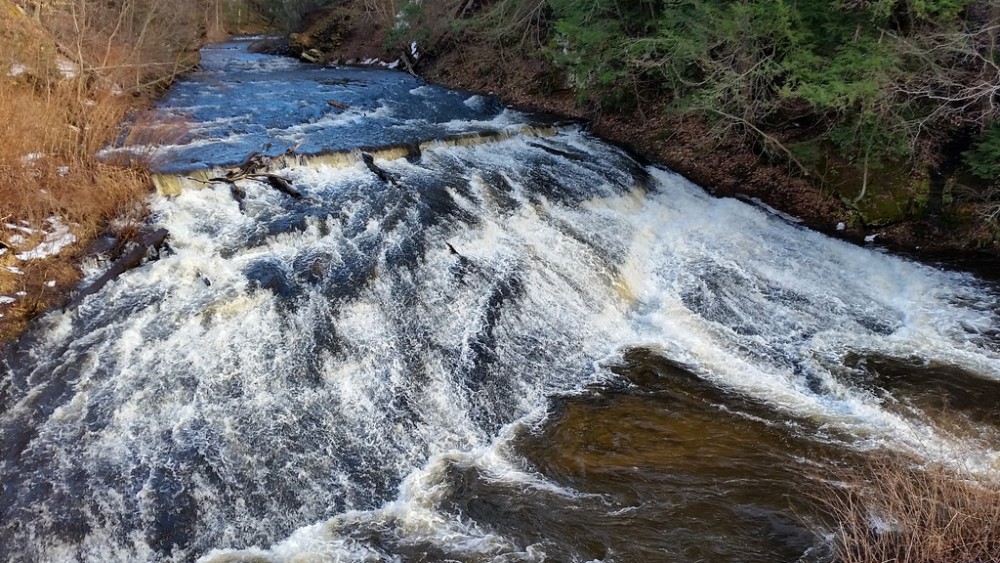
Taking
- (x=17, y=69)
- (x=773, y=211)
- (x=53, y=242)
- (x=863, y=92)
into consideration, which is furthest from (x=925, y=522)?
(x=17, y=69)

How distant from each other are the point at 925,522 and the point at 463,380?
3.99 metres

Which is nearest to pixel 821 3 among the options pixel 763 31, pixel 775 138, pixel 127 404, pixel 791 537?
pixel 763 31

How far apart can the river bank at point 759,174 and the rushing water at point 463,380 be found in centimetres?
70

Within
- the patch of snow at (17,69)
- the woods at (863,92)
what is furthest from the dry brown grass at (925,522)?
the patch of snow at (17,69)

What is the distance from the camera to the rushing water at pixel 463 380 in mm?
4496

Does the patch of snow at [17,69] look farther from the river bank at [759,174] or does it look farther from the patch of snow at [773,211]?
the patch of snow at [773,211]

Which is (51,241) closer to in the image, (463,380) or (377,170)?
(377,170)

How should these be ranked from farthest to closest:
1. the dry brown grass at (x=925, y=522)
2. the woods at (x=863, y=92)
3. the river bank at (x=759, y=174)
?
1. the river bank at (x=759, y=174)
2. the woods at (x=863, y=92)
3. the dry brown grass at (x=925, y=522)

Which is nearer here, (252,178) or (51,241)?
(51,241)

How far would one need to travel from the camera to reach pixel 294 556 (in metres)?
4.28

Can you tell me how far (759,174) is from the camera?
1093 cm

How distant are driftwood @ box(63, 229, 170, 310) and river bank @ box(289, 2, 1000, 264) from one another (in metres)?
9.33

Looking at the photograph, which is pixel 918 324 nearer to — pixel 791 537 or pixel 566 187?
pixel 791 537

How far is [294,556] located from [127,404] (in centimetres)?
227
